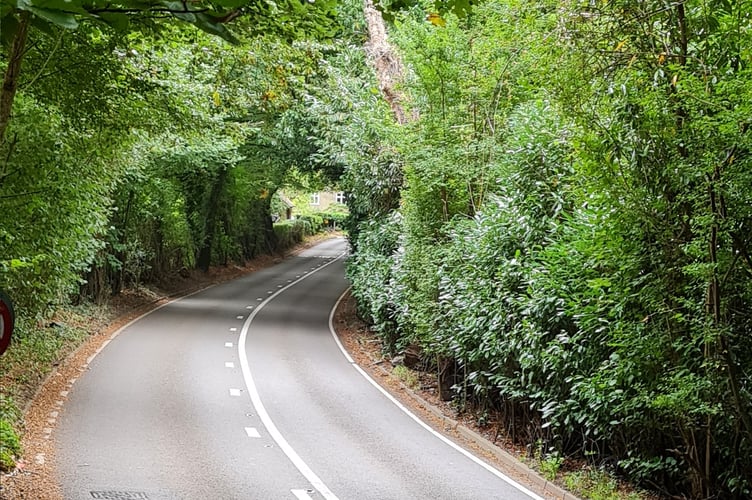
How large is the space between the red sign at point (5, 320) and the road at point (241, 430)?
11.0ft

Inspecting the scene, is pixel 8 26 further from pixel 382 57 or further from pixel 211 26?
pixel 382 57

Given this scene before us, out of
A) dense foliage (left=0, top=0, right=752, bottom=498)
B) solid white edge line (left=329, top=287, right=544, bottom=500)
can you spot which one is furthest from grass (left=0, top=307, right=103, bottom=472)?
solid white edge line (left=329, top=287, right=544, bottom=500)

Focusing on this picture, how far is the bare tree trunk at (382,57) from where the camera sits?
1994 cm

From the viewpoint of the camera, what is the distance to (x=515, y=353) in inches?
434

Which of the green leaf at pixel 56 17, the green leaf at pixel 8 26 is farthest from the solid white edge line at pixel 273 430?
the green leaf at pixel 56 17

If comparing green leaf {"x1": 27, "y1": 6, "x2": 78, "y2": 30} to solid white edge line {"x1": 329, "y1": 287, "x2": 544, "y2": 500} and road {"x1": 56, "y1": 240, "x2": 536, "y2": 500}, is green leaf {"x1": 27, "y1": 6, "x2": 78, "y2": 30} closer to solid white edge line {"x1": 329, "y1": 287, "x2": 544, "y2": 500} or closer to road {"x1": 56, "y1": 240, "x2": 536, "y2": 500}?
road {"x1": 56, "y1": 240, "x2": 536, "y2": 500}

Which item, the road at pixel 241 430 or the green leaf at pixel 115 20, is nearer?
the green leaf at pixel 115 20

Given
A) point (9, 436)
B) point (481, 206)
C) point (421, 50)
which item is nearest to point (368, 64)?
point (421, 50)

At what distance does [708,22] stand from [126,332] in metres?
17.6

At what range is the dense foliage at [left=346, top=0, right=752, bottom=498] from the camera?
258 inches

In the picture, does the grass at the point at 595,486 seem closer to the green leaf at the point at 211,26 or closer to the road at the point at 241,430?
the road at the point at 241,430

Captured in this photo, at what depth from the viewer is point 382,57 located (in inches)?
822

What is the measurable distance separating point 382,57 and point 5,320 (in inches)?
663

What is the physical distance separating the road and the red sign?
11.0 ft
